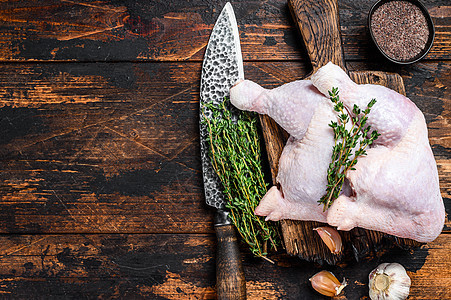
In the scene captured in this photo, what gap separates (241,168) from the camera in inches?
49.7

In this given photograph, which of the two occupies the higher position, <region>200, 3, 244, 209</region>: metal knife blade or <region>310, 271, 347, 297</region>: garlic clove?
<region>200, 3, 244, 209</region>: metal knife blade

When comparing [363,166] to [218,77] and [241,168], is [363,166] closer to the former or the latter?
[241,168]

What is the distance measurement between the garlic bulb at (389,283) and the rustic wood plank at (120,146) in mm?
458

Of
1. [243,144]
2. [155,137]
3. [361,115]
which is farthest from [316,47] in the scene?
[155,137]

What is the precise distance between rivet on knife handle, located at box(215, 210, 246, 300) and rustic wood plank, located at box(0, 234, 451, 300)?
15 centimetres

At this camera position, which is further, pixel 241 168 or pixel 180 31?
pixel 180 31

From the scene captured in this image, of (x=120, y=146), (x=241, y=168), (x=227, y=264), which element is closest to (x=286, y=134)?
(x=241, y=168)

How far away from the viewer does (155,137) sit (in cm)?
146

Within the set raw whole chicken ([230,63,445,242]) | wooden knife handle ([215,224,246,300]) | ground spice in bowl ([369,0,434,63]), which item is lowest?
wooden knife handle ([215,224,246,300])

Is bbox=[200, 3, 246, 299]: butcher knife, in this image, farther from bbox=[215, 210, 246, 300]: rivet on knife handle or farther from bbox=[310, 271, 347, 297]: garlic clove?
bbox=[310, 271, 347, 297]: garlic clove

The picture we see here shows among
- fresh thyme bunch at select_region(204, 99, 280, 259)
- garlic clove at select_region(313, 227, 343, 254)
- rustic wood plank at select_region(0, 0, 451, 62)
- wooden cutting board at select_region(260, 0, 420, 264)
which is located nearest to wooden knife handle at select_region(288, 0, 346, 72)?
wooden cutting board at select_region(260, 0, 420, 264)

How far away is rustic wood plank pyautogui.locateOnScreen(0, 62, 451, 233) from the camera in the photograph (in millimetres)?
1455

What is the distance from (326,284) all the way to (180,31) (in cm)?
115

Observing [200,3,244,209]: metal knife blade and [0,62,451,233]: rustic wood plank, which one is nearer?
[200,3,244,209]: metal knife blade
